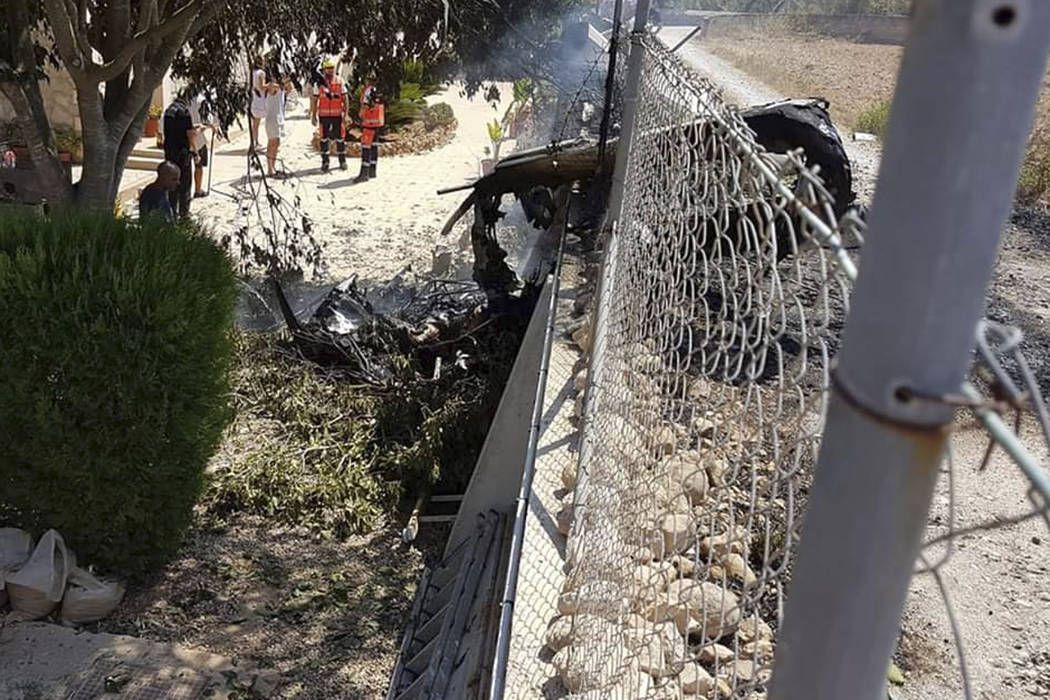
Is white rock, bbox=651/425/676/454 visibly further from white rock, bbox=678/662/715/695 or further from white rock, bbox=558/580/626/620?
white rock, bbox=678/662/715/695

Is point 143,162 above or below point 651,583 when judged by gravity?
above

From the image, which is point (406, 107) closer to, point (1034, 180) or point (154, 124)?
point (154, 124)

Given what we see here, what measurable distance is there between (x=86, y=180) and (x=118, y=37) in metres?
0.89

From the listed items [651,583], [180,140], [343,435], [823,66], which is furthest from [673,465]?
[823,66]

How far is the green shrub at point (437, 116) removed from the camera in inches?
714

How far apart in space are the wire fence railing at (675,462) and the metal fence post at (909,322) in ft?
1.96

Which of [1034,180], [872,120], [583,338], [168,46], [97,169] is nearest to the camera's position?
[583,338]

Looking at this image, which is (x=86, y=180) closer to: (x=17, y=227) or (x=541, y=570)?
(x=17, y=227)

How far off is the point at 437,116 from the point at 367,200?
6.17 m

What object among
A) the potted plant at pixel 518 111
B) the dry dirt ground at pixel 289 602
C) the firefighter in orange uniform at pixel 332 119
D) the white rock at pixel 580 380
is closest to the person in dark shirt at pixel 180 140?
the firefighter in orange uniform at pixel 332 119

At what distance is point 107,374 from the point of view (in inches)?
153

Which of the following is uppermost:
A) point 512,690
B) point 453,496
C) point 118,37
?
point 118,37

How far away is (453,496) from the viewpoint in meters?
5.77

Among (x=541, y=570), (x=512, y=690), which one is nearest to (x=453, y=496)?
(x=541, y=570)
